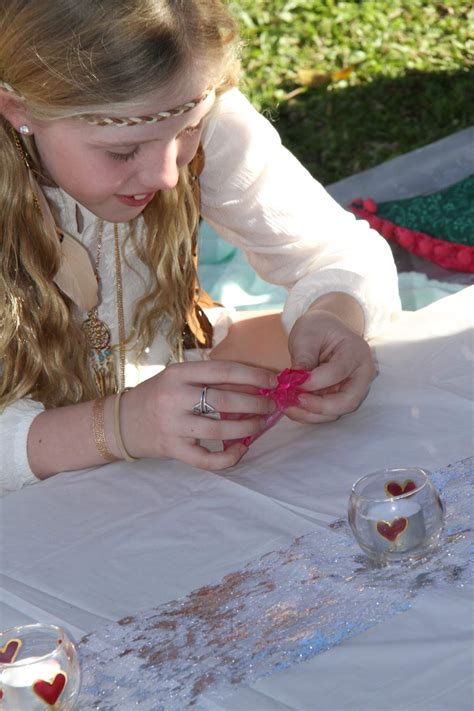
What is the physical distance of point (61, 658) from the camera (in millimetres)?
1091

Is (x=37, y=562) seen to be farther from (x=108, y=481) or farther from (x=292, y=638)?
(x=292, y=638)

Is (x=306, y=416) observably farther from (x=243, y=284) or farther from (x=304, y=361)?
(x=243, y=284)

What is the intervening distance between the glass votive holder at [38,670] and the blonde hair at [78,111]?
0.83 metres

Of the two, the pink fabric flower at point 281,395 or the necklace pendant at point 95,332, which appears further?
the necklace pendant at point 95,332

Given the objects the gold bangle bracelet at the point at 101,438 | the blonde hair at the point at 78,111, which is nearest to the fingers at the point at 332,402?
the gold bangle bracelet at the point at 101,438

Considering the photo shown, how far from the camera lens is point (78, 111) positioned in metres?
1.67

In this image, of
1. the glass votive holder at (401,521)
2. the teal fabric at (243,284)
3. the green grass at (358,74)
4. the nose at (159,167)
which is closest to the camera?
the glass votive holder at (401,521)

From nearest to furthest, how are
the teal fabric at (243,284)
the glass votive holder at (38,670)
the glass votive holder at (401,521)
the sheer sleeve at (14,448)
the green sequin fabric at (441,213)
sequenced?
1. the glass votive holder at (38,670)
2. the glass votive holder at (401,521)
3. the sheer sleeve at (14,448)
4. the teal fabric at (243,284)
5. the green sequin fabric at (441,213)

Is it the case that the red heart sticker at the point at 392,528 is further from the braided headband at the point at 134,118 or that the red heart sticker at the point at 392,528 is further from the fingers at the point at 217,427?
the braided headband at the point at 134,118

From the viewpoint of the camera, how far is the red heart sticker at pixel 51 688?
107cm

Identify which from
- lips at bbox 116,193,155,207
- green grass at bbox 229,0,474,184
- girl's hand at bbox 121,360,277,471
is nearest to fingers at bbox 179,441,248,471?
girl's hand at bbox 121,360,277,471

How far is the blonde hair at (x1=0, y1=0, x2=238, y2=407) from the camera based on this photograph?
1614 mm

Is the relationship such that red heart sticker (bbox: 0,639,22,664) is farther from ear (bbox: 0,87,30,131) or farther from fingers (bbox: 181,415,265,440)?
ear (bbox: 0,87,30,131)

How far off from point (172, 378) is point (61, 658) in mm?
644
